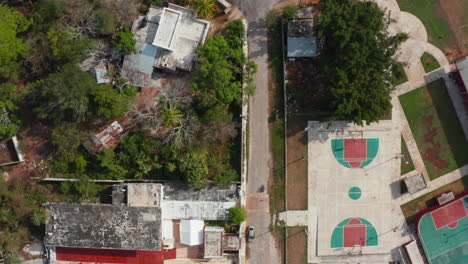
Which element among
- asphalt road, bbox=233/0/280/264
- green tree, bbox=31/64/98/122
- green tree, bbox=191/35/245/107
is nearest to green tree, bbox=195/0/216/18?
asphalt road, bbox=233/0/280/264

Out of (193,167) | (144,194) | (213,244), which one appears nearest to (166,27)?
(193,167)

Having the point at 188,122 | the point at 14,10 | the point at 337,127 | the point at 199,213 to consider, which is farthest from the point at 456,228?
the point at 14,10

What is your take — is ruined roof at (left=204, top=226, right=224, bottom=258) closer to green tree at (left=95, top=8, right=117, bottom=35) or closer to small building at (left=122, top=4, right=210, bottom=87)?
small building at (left=122, top=4, right=210, bottom=87)

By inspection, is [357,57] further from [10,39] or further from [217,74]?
[10,39]

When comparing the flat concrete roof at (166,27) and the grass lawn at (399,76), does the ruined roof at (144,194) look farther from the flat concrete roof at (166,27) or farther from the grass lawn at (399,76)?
the grass lawn at (399,76)

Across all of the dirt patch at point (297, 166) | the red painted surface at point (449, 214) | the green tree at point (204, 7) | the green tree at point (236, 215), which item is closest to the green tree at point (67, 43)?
the green tree at point (204, 7)
